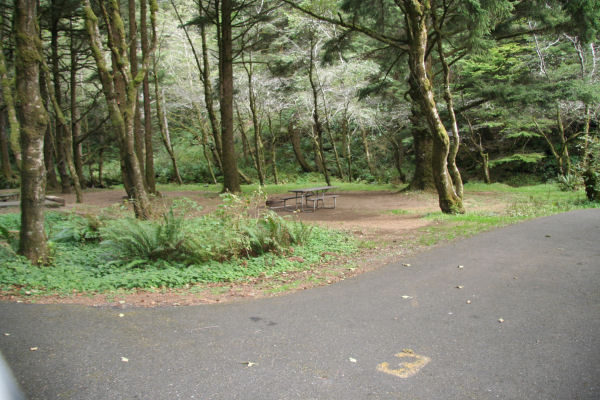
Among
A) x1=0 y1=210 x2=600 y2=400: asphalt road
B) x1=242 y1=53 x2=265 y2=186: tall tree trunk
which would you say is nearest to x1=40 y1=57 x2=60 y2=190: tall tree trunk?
x1=242 y1=53 x2=265 y2=186: tall tree trunk

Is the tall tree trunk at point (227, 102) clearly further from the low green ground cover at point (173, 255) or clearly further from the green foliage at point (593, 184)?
the green foliage at point (593, 184)

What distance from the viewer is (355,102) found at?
83.3 feet

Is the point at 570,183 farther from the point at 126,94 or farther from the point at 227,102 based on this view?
the point at 126,94

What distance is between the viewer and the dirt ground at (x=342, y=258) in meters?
5.52

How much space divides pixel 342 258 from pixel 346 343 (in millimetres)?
3661

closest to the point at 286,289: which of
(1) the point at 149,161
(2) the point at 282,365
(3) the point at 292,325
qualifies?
(3) the point at 292,325

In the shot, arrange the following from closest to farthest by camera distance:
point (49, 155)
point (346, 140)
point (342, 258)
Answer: point (342, 258) < point (49, 155) < point (346, 140)

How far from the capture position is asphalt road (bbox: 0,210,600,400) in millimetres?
3205

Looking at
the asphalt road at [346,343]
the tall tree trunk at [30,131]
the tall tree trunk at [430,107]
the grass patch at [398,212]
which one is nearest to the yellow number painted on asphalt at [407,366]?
the asphalt road at [346,343]

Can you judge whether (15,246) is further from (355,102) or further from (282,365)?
(355,102)

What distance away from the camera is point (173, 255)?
726cm

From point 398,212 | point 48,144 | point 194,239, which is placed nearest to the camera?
point 194,239

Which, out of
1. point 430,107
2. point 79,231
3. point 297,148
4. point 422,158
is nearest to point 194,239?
point 79,231

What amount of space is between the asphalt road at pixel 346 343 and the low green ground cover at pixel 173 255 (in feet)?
3.84
